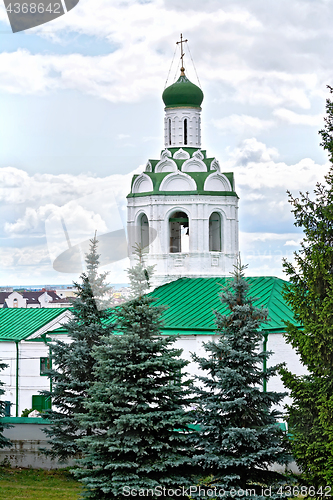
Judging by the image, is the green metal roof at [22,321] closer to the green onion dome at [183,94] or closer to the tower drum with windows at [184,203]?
the tower drum with windows at [184,203]

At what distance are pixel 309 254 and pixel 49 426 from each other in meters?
9.44

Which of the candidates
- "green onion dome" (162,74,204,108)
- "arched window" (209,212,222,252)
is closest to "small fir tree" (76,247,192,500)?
"arched window" (209,212,222,252)

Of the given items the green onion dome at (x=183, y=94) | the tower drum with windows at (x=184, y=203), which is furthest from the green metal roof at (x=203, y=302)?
the green onion dome at (x=183, y=94)

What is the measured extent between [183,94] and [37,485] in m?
14.6

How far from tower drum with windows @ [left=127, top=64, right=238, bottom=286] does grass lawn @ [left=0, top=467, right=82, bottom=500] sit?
8.77 metres

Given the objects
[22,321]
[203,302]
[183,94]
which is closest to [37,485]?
[203,302]

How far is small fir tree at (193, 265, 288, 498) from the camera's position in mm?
15648

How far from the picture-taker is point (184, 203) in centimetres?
2750

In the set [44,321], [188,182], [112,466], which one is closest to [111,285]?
[112,466]

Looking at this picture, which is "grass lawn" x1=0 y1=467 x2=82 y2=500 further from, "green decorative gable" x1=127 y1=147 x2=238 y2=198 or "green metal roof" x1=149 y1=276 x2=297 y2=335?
"green decorative gable" x1=127 y1=147 x2=238 y2=198

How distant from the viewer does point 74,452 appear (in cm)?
1977

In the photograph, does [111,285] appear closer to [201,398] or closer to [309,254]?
[201,398]

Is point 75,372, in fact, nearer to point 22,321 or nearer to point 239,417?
point 239,417

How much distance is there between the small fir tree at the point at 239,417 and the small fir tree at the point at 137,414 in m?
0.59
